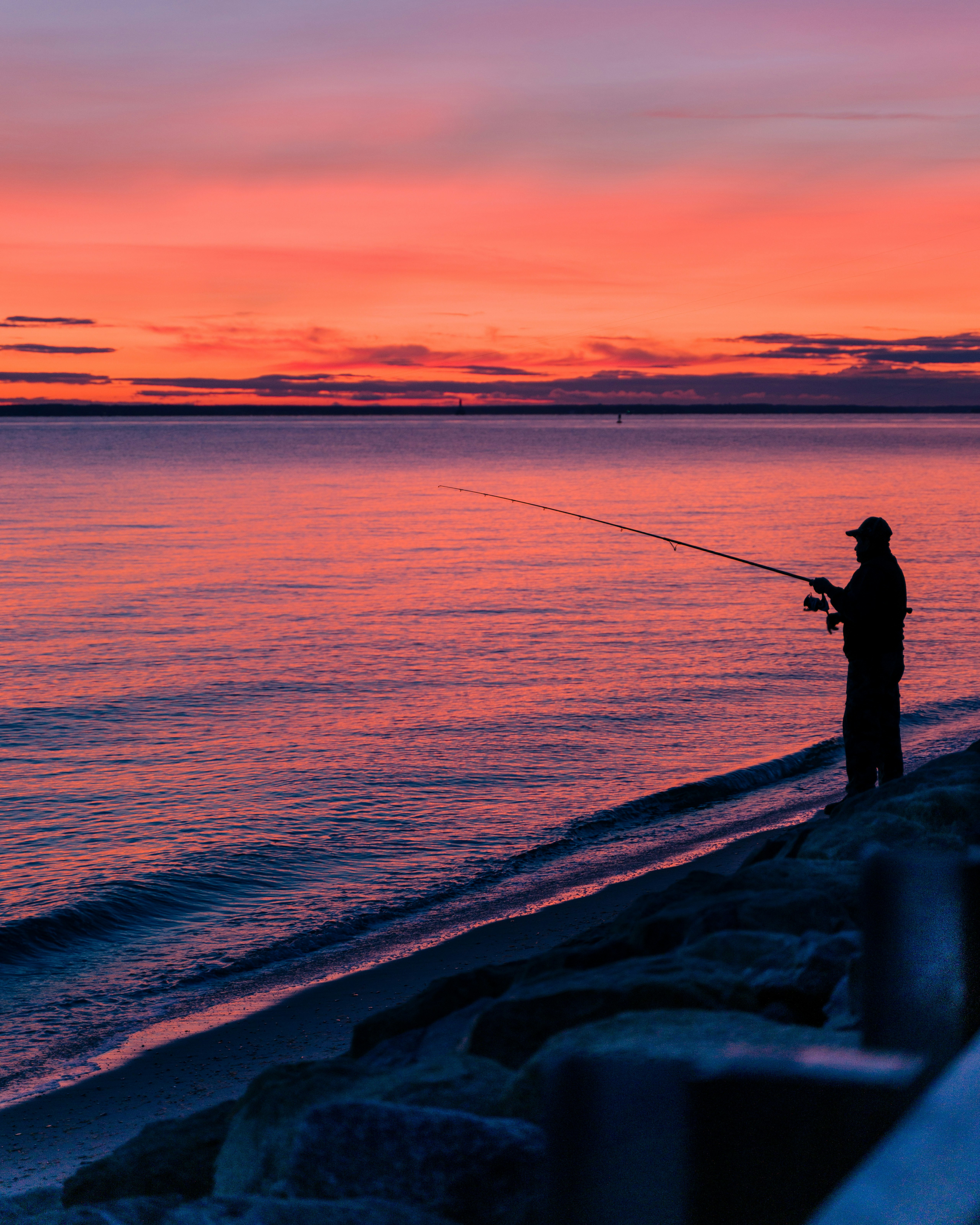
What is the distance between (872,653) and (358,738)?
18.5ft

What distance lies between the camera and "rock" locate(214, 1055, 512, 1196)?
320 centimetres

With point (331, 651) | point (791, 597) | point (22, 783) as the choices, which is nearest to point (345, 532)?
point (791, 597)

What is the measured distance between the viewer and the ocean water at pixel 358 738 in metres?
7.29

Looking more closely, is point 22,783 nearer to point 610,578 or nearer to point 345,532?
point 610,578

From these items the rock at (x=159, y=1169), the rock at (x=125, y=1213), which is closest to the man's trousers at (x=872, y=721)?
the rock at (x=159, y=1169)

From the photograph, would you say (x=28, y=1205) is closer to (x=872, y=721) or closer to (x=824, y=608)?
(x=872, y=721)

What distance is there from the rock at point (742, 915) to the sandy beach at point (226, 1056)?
1.38 m

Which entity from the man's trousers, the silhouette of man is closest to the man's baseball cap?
the silhouette of man

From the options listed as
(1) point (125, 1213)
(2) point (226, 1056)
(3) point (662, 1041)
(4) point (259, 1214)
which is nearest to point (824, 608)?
(2) point (226, 1056)

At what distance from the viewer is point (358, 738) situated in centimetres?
1182

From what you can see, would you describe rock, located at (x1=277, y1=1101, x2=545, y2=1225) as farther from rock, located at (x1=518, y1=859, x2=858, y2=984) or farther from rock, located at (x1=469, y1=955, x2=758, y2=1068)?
rock, located at (x1=518, y1=859, x2=858, y2=984)

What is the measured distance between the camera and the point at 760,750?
11.6 m

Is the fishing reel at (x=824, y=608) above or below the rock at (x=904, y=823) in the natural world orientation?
above

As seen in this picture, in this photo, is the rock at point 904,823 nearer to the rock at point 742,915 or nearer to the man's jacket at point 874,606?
the rock at point 742,915
